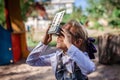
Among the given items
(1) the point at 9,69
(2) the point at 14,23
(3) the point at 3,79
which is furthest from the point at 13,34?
(3) the point at 3,79

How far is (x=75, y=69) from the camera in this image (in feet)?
9.09

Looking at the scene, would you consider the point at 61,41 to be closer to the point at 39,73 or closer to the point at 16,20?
the point at 39,73

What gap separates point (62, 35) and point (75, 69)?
11.9 inches

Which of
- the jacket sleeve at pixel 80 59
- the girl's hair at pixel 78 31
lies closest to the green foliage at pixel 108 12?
the girl's hair at pixel 78 31

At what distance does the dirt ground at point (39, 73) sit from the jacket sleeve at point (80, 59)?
437cm

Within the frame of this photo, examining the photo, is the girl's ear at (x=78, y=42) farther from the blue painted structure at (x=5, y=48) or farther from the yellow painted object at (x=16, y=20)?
the yellow painted object at (x=16, y=20)

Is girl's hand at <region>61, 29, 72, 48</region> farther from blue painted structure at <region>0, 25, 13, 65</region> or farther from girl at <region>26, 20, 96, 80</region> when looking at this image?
blue painted structure at <region>0, 25, 13, 65</region>

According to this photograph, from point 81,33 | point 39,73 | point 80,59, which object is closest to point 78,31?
point 81,33

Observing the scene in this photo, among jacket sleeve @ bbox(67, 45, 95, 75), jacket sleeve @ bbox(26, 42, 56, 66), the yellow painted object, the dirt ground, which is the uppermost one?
jacket sleeve @ bbox(67, 45, 95, 75)

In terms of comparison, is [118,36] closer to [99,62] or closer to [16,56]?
[99,62]

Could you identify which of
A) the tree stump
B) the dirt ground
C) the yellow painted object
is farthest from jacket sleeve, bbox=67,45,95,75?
the yellow painted object

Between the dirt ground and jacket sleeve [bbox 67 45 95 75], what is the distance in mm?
4365

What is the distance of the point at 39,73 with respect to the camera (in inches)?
298

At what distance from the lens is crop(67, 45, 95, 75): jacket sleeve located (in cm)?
255
